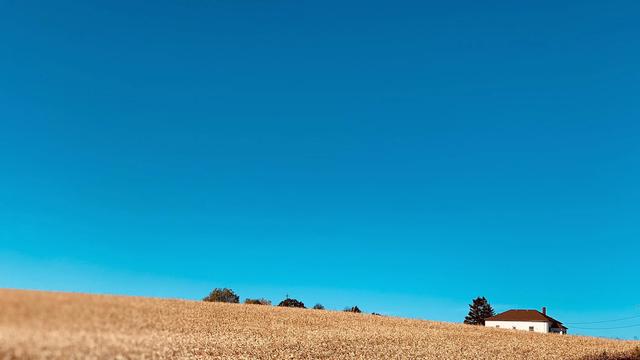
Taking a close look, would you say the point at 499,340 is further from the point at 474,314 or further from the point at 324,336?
the point at 474,314

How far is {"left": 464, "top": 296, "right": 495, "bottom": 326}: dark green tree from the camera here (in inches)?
4607

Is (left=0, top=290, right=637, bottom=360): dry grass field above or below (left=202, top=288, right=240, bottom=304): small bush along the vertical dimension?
below

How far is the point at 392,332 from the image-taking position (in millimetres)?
53656

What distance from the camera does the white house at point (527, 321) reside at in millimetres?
97375

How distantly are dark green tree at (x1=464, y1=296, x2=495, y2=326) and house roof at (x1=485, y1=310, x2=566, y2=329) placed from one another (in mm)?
13628

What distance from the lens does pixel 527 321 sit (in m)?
98.6

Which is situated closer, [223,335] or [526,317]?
[223,335]

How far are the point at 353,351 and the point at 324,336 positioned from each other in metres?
7.11

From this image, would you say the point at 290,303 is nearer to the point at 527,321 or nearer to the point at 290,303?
the point at 290,303

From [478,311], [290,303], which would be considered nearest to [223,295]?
[290,303]

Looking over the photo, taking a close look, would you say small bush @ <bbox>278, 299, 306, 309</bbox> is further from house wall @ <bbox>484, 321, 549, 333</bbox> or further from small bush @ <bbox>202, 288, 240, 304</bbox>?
house wall @ <bbox>484, 321, 549, 333</bbox>

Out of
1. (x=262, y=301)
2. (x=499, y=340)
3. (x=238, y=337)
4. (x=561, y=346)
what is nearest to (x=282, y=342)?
(x=238, y=337)

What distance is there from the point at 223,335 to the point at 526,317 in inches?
3078

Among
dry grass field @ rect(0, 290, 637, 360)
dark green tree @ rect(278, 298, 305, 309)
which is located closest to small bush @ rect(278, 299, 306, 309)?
dark green tree @ rect(278, 298, 305, 309)
